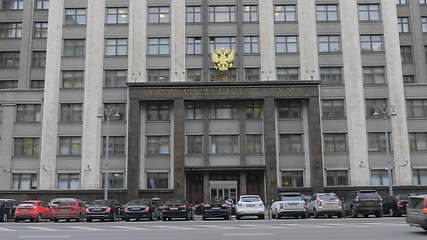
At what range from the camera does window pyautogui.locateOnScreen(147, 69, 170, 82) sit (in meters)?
48.2

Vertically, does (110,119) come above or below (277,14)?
below

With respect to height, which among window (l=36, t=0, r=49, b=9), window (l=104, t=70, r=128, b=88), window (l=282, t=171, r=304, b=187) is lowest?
window (l=282, t=171, r=304, b=187)

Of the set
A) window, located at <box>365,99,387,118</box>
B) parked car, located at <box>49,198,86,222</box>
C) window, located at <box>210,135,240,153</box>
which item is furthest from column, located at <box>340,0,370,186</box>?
parked car, located at <box>49,198,86,222</box>

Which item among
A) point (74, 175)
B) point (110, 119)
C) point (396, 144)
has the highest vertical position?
point (110, 119)

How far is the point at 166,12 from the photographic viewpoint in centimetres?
4966

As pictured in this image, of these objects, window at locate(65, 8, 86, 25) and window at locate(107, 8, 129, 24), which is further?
window at locate(65, 8, 86, 25)

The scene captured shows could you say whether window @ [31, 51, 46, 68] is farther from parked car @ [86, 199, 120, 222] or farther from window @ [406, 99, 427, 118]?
window @ [406, 99, 427, 118]

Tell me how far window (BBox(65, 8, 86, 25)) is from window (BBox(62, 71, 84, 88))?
5.76m

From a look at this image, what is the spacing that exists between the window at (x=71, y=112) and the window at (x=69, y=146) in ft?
6.74

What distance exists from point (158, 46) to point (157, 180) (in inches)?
578

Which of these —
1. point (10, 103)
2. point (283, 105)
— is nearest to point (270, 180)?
point (283, 105)

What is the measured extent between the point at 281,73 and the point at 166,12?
14.5m

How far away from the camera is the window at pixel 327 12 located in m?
49.5

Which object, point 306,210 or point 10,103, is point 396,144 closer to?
point 306,210
